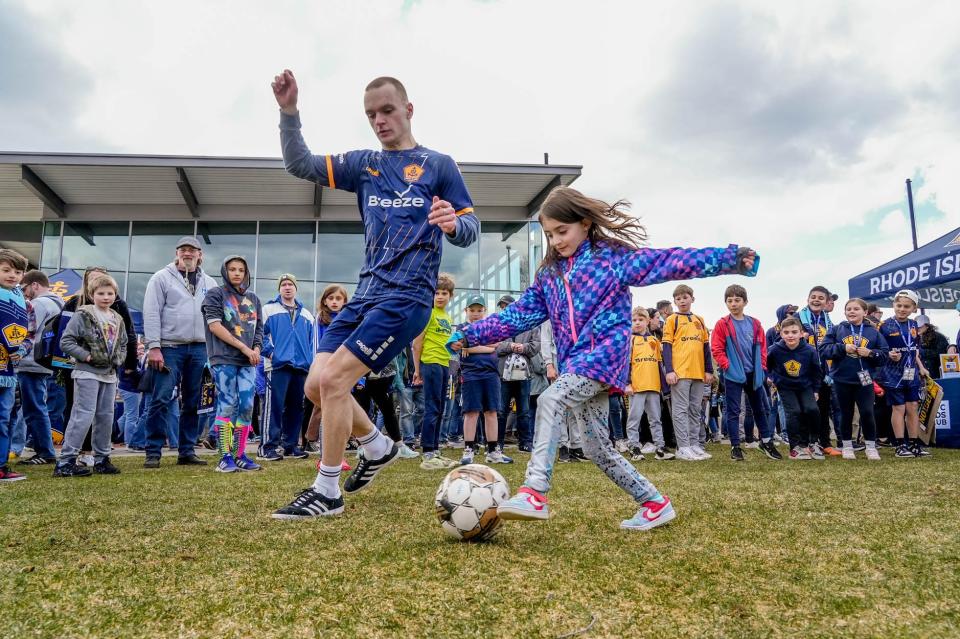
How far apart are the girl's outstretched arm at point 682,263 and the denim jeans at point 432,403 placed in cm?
417

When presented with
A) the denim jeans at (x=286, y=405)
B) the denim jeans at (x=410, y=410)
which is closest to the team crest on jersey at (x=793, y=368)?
the denim jeans at (x=410, y=410)

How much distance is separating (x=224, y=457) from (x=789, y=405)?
21.0ft

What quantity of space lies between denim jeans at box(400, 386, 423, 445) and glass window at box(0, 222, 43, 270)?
16372 mm

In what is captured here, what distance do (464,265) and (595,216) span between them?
16902 mm

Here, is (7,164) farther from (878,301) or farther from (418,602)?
(878,301)

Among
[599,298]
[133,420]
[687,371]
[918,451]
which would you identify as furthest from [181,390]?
[918,451]

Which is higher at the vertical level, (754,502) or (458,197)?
(458,197)

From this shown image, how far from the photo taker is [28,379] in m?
6.68

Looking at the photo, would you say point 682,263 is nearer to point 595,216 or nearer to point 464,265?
point 595,216

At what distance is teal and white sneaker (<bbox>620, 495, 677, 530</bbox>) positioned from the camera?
3.14 meters

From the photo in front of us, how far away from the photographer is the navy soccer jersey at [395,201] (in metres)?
3.56

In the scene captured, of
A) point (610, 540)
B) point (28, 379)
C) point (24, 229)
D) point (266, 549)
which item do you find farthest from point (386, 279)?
point (24, 229)

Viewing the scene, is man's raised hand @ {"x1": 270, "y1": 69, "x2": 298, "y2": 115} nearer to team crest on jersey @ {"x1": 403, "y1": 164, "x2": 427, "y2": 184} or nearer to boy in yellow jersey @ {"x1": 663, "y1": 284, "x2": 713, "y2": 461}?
team crest on jersey @ {"x1": 403, "y1": 164, "x2": 427, "y2": 184}

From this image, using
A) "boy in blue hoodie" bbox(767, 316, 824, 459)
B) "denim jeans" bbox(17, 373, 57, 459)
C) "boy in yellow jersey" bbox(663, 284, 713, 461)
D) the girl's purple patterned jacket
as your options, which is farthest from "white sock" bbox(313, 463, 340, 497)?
"boy in blue hoodie" bbox(767, 316, 824, 459)
